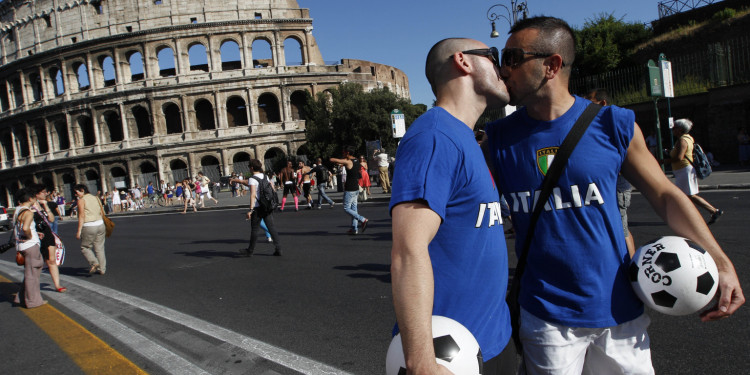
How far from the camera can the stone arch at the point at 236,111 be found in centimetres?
4350

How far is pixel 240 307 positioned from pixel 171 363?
4.95 ft

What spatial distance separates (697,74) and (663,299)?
68.3ft

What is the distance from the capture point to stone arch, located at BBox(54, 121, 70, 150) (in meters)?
44.3

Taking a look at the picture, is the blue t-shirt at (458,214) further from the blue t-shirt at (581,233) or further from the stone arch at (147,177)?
the stone arch at (147,177)

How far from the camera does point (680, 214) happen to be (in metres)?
1.83

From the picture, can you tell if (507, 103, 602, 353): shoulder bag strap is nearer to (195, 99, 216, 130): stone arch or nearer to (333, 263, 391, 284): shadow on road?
(333, 263, 391, 284): shadow on road

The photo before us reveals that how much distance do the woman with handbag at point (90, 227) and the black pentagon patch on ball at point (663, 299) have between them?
27.7 feet

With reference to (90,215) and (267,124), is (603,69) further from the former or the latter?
(267,124)

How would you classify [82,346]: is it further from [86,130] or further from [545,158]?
[86,130]

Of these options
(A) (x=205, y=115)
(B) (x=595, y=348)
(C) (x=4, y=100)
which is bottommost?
(B) (x=595, y=348)

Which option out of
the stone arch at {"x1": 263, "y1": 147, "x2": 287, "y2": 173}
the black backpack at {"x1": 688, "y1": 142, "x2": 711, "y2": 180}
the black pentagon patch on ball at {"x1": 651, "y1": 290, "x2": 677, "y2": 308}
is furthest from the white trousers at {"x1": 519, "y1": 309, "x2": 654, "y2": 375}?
the stone arch at {"x1": 263, "y1": 147, "x2": 287, "y2": 173}

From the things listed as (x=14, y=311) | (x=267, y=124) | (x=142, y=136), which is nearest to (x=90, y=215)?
(x=14, y=311)

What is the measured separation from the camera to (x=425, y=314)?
4.29 feet

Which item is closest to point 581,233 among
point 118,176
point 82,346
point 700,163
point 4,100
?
point 82,346
